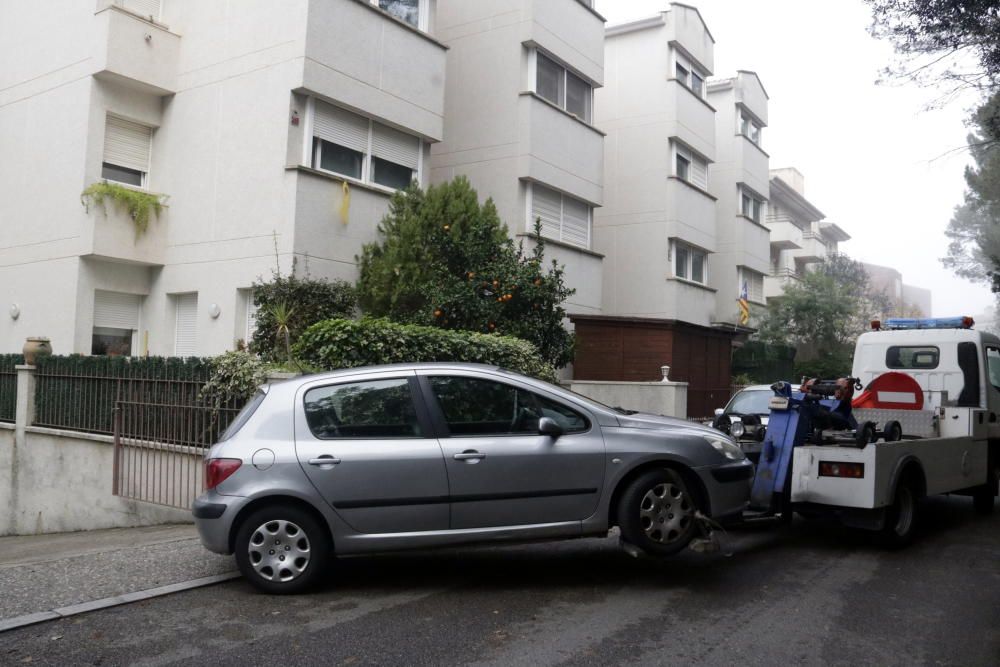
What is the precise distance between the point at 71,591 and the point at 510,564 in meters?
3.35

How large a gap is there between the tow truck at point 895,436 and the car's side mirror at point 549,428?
2291 mm

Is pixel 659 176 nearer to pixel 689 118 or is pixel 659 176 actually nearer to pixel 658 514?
pixel 689 118

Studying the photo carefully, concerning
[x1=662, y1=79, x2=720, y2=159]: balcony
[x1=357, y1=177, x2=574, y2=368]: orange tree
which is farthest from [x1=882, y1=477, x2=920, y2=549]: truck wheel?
[x1=662, y1=79, x2=720, y2=159]: balcony

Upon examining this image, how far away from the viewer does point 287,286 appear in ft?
41.0

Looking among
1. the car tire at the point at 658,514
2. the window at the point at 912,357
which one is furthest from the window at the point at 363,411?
the window at the point at 912,357

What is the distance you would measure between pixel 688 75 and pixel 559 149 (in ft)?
28.4

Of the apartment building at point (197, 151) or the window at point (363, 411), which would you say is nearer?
the window at point (363, 411)

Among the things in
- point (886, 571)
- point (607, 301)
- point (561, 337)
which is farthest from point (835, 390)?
point (607, 301)

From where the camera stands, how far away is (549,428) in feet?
19.6

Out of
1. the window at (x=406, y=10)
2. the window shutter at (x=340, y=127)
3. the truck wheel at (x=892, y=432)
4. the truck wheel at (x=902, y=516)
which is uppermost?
the window at (x=406, y=10)

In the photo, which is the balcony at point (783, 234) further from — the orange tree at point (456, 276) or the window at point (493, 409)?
the window at point (493, 409)

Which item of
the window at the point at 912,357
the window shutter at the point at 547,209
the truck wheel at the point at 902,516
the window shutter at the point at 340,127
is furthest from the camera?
the window shutter at the point at 547,209

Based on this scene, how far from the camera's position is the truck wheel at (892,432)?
26.5 feet

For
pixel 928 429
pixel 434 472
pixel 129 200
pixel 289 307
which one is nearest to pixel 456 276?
pixel 289 307
